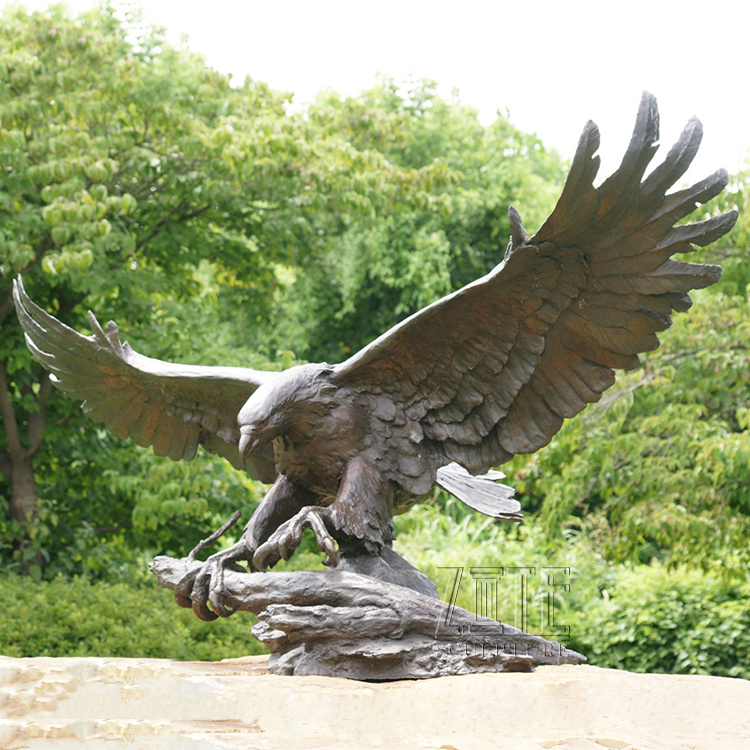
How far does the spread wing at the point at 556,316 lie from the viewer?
2867 millimetres

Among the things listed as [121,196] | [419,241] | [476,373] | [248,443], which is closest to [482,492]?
[476,373]

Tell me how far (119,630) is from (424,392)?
12.1 feet

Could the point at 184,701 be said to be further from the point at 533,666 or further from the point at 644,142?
the point at 644,142

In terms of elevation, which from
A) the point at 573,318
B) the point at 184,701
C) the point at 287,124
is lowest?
the point at 184,701

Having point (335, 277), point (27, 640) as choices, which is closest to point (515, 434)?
point (27, 640)

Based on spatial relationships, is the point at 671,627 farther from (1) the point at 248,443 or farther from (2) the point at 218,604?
(1) the point at 248,443

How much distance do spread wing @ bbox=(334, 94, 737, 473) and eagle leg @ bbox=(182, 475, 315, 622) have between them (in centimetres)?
59

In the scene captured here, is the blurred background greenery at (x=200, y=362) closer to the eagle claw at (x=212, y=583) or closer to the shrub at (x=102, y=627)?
the shrub at (x=102, y=627)

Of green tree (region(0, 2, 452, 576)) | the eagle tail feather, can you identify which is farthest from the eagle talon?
green tree (region(0, 2, 452, 576))

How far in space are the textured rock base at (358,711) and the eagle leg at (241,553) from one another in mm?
353

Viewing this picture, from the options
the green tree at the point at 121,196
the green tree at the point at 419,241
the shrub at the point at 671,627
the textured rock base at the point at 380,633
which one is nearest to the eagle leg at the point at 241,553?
the textured rock base at the point at 380,633

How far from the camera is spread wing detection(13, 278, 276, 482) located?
4027 mm

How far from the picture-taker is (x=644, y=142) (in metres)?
2.75

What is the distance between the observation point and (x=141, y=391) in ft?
14.0
